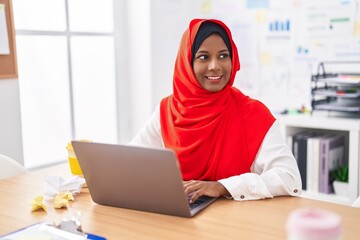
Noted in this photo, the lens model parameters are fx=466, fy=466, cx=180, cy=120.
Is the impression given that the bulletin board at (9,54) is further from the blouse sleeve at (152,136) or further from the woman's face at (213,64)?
the woman's face at (213,64)

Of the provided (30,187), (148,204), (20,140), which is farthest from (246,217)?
(20,140)

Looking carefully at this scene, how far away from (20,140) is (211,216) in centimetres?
161

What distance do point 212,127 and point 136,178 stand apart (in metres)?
0.46

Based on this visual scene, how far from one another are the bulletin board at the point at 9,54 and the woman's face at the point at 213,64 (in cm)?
120

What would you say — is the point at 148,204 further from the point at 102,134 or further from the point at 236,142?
the point at 102,134

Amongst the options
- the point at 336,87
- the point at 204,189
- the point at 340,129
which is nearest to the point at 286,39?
the point at 336,87

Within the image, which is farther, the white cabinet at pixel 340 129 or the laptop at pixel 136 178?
the white cabinet at pixel 340 129

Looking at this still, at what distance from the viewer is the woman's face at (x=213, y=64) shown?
1.62m

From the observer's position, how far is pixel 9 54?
2412 millimetres

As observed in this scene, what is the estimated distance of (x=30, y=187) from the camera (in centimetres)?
159

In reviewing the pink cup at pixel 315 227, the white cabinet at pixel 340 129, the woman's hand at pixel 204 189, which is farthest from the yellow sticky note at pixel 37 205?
the white cabinet at pixel 340 129

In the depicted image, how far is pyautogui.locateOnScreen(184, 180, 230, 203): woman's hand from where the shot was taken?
1361 millimetres

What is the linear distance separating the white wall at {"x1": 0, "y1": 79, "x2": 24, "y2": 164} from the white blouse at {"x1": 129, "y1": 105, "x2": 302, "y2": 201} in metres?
1.44

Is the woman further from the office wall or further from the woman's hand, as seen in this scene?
the office wall
